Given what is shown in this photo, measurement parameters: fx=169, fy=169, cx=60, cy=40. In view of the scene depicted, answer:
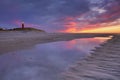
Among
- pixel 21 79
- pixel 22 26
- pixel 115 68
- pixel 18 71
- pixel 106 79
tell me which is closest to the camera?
pixel 106 79

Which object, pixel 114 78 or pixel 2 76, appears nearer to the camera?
pixel 114 78

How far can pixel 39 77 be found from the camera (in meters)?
5.59

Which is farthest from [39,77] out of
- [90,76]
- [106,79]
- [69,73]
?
[106,79]

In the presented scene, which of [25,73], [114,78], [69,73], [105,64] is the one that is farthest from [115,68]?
A: [25,73]

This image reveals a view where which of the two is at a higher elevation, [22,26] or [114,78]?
[22,26]

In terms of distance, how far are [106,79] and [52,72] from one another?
2.03 metres

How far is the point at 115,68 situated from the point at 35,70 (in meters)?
2.97

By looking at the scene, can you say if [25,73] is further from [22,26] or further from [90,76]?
[22,26]

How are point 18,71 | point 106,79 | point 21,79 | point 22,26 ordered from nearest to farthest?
point 106,79
point 21,79
point 18,71
point 22,26


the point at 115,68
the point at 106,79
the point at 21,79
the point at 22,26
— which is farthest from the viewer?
the point at 22,26

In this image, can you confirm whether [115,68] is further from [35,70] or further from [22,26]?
[22,26]

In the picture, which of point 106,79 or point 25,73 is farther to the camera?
point 25,73

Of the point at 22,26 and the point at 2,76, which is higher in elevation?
the point at 22,26

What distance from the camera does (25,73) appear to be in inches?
241
